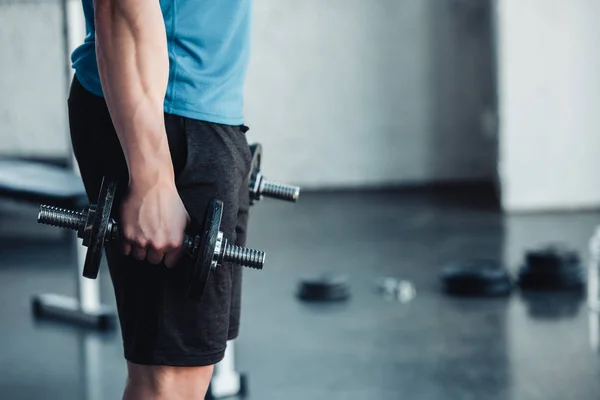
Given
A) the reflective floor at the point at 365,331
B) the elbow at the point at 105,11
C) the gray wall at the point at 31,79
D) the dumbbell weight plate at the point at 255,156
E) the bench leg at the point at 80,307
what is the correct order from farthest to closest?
the gray wall at the point at 31,79
the bench leg at the point at 80,307
the reflective floor at the point at 365,331
the dumbbell weight plate at the point at 255,156
the elbow at the point at 105,11

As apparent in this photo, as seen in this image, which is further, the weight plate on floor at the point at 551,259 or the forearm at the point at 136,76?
the weight plate on floor at the point at 551,259

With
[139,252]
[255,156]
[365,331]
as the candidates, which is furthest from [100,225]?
[365,331]

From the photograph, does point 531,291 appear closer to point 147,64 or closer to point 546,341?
point 546,341

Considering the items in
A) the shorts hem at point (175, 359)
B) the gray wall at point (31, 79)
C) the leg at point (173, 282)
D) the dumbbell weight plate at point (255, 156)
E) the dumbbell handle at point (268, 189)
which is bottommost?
the shorts hem at point (175, 359)

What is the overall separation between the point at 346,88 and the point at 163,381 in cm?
449

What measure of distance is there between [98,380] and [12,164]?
3.10 ft

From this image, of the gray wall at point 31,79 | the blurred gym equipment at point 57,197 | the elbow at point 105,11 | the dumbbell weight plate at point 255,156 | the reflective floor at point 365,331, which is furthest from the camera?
the gray wall at point 31,79

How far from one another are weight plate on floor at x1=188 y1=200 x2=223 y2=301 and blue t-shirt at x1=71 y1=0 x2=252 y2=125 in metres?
0.12

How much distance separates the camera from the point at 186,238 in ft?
2.98

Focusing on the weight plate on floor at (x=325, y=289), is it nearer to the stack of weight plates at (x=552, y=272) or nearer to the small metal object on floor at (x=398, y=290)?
the small metal object on floor at (x=398, y=290)

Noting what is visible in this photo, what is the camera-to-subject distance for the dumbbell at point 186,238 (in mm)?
887

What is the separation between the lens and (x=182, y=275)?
3.10 ft

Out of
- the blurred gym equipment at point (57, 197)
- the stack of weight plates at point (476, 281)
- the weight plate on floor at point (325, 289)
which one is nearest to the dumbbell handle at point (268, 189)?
the blurred gym equipment at point (57, 197)

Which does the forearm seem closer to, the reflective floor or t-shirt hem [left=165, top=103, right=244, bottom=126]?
Answer: t-shirt hem [left=165, top=103, right=244, bottom=126]
